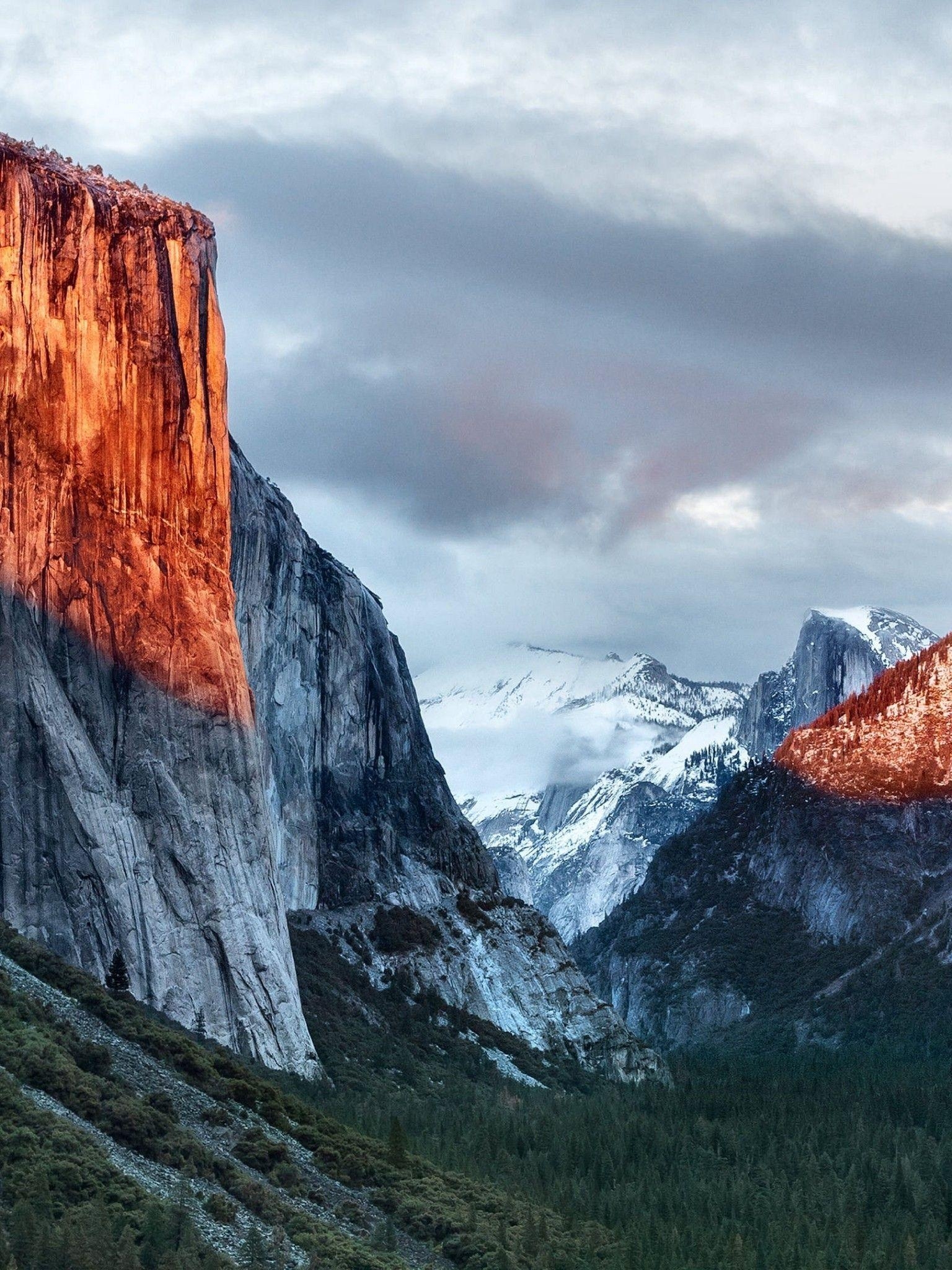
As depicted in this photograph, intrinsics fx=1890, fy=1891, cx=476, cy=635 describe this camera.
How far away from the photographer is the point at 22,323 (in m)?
128

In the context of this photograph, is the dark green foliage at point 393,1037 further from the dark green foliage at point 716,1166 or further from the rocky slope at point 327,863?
the dark green foliage at point 716,1166

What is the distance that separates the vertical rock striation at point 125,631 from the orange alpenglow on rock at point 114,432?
0.49 feet

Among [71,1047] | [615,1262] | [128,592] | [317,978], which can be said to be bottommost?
[615,1262]

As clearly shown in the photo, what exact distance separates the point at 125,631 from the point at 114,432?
13991 millimetres

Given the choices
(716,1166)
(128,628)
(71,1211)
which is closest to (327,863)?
(716,1166)

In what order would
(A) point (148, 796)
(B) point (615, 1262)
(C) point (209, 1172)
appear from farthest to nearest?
(A) point (148, 796) < (B) point (615, 1262) < (C) point (209, 1172)

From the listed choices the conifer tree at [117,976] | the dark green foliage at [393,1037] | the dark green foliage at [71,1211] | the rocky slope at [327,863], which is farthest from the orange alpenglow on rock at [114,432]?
the dark green foliage at [71,1211]

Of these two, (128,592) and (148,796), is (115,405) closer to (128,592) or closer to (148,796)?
(128,592)

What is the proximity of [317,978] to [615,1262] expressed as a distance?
275 ft

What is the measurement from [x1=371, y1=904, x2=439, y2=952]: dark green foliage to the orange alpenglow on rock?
54405mm

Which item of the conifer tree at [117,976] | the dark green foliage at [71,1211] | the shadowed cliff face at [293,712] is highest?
the shadowed cliff face at [293,712]

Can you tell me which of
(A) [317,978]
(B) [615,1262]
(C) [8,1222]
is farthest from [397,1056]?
(C) [8,1222]

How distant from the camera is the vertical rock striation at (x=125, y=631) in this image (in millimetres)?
120750

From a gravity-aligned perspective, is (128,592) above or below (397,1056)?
above
